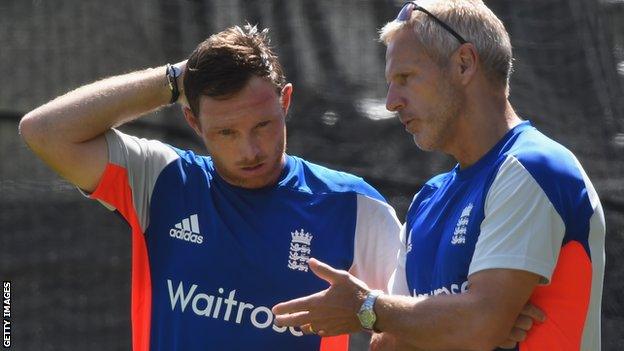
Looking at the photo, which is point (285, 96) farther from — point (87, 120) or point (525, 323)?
point (525, 323)

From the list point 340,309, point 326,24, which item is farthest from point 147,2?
point 340,309

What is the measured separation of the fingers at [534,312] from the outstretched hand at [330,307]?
0.37 m

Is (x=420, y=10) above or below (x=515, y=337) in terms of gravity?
above

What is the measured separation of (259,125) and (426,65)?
0.54 meters

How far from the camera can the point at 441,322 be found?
2.45 m

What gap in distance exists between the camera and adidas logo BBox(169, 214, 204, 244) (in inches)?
119

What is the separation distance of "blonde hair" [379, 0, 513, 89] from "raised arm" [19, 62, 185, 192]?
812mm

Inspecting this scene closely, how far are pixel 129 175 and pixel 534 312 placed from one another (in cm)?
122

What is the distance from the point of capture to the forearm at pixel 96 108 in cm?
303

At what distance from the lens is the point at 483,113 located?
270 cm

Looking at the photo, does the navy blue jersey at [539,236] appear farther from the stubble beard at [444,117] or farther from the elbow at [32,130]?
the elbow at [32,130]

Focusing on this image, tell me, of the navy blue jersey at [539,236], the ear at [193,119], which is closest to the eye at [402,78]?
the navy blue jersey at [539,236]

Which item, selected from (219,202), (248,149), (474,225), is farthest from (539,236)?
(219,202)

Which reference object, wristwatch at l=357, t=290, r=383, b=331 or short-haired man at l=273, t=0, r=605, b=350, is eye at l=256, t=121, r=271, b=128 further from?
wristwatch at l=357, t=290, r=383, b=331
